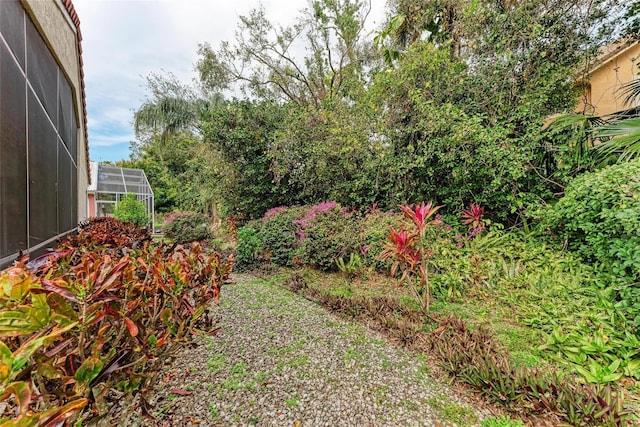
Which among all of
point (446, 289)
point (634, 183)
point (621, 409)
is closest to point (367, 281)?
point (446, 289)

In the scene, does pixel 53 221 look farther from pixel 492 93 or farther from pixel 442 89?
pixel 492 93

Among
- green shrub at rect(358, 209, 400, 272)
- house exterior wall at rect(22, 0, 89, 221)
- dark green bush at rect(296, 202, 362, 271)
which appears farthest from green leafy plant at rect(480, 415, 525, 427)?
house exterior wall at rect(22, 0, 89, 221)

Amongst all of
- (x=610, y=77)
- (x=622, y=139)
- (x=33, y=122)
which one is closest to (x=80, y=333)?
(x=33, y=122)

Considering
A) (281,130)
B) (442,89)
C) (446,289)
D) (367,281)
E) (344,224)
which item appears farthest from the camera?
(281,130)

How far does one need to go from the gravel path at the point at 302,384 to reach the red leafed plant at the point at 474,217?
336 centimetres

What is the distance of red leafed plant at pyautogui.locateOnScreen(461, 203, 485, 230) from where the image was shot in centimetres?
509

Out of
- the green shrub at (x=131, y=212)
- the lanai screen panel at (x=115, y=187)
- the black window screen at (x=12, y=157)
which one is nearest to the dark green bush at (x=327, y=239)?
the black window screen at (x=12, y=157)

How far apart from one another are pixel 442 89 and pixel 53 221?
22.2ft

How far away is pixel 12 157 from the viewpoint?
1.92 metres

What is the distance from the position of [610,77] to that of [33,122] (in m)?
10.3

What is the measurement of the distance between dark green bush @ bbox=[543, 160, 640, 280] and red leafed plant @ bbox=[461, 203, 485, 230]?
1.19m

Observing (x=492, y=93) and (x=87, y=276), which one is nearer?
(x=87, y=276)

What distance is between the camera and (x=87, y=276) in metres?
1.13

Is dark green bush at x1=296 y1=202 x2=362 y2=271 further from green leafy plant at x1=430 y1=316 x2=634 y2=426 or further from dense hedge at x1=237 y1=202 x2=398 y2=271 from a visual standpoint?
green leafy plant at x1=430 y1=316 x2=634 y2=426
